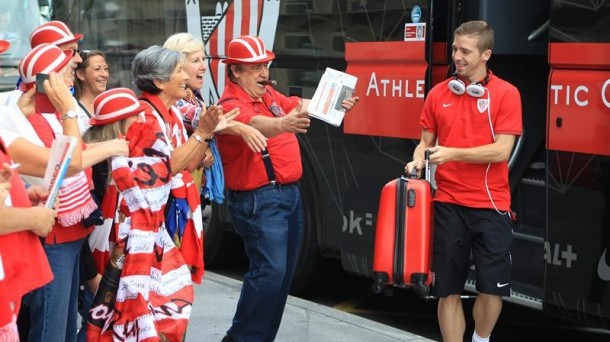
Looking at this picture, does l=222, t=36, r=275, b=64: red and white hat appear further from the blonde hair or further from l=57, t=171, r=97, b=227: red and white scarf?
l=57, t=171, r=97, b=227: red and white scarf

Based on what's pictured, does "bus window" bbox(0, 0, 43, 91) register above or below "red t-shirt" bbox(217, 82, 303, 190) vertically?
above

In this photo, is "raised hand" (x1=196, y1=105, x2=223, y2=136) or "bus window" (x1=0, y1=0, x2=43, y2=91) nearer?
"raised hand" (x1=196, y1=105, x2=223, y2=136)

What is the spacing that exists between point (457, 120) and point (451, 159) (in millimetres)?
271

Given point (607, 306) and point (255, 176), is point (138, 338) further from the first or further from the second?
point (607, 306)

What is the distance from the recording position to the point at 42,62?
479 centimetres

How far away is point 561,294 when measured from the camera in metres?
6.10

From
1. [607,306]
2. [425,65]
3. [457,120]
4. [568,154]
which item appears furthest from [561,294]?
[425,65]

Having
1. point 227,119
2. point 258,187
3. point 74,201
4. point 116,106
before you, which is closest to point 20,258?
point 74,201

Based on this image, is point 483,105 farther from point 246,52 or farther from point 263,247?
point 263,247

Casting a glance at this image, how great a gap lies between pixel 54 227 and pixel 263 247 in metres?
1.38

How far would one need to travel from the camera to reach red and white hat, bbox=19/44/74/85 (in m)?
4.79

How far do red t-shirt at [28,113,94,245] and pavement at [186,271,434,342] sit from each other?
189 centimetres

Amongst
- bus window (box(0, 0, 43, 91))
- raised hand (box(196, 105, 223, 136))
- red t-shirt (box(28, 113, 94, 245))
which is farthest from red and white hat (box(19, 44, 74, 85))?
bus window (box(0, 0, 43, 91))

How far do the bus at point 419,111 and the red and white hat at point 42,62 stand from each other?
1.51 metres
